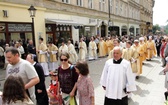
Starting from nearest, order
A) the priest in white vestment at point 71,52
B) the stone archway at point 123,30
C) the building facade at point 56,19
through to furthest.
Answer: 1. the priest in white vestment at point 71,52
2. the building facade at point 56,19
3. the stone archway at point 123,30

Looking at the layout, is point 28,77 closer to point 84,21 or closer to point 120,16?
point 84,21

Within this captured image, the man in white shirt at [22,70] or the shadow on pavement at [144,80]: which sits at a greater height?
the man in white shirt at [22,70]

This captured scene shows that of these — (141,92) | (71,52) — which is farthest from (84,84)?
(71,52)

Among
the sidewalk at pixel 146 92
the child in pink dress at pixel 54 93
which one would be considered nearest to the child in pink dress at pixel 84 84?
the child in pink dress at pixel 54 93

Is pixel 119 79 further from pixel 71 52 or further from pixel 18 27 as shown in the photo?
pixel 18 27

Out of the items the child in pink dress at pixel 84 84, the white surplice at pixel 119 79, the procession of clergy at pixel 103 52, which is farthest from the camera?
the procession of clergy at pixel 103 52

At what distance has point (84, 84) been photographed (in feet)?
13.3

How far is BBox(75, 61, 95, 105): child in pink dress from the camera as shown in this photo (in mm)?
4047

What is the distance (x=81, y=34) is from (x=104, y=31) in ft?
26.3

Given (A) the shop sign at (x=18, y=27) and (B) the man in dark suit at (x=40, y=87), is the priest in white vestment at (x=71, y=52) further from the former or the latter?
(B) the man in dark suit at (x=40, y=87)

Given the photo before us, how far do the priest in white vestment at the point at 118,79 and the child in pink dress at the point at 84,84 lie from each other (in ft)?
1.80

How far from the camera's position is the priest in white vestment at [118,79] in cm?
434

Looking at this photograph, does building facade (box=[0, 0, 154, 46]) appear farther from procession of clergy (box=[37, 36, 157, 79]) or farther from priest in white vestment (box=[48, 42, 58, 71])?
procession of clergy (box=[37, 36, 157, 79])

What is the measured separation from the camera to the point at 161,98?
21.6 ft
